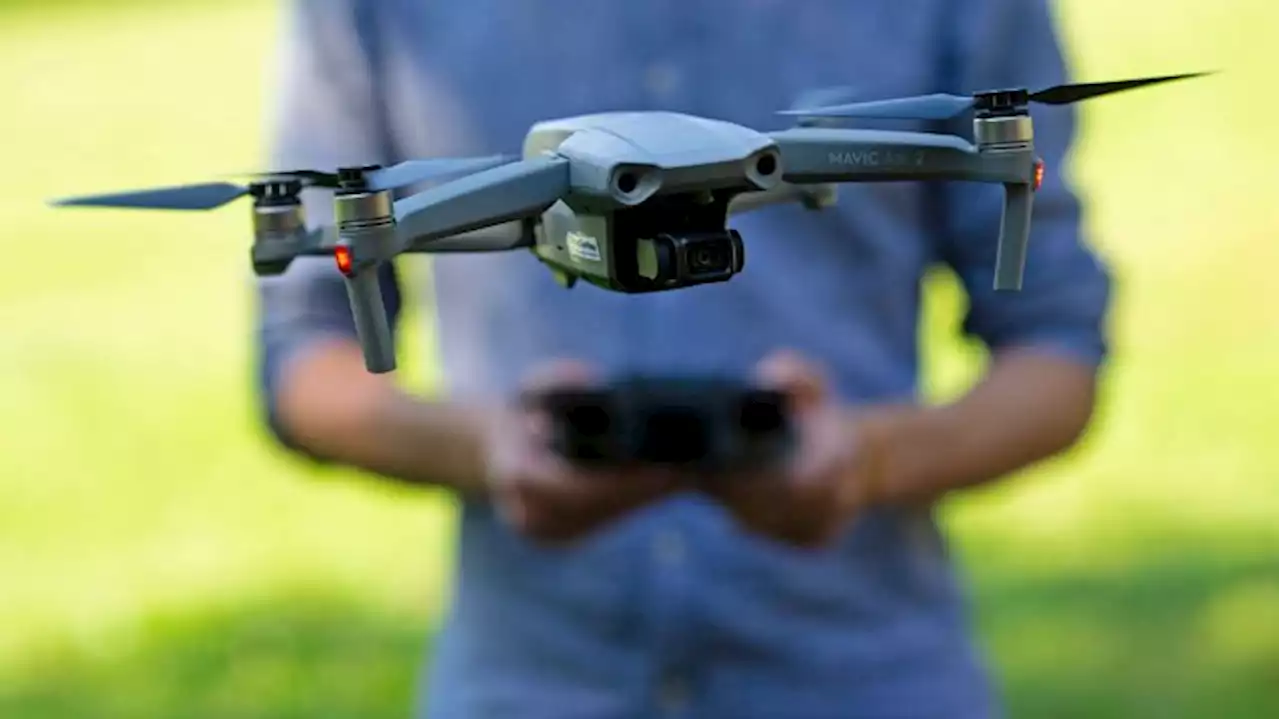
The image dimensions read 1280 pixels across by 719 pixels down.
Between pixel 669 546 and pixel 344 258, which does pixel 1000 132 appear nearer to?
pixel 344 258

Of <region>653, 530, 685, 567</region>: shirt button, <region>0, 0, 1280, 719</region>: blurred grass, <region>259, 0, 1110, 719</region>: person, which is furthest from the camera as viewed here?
<region>0, 0, 1280, 719</region>: blurred grass

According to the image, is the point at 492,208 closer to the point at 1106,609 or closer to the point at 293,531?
the point at 1106,609

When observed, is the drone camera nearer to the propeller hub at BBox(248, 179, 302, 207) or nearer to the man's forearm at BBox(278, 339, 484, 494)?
the propeller hub at BBox(248, 179, 302, 207)

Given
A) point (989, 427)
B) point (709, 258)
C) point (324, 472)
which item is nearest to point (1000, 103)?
point (709, 258)

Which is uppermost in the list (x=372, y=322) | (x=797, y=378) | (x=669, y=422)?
(x=797, y=378)

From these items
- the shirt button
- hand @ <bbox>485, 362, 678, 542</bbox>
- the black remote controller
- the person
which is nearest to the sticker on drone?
the black remote controller

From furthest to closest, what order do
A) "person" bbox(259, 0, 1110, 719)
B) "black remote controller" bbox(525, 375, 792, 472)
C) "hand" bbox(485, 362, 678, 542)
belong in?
"person" bbox(259, 0, 1110, 719), "hand" bbox(485, 362, 678, 542), "black remote controller" bbox(525, 375, 792, 472)

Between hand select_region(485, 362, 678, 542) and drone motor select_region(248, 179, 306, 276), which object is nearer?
drone motor select_region(248, 179, 306, 276)
